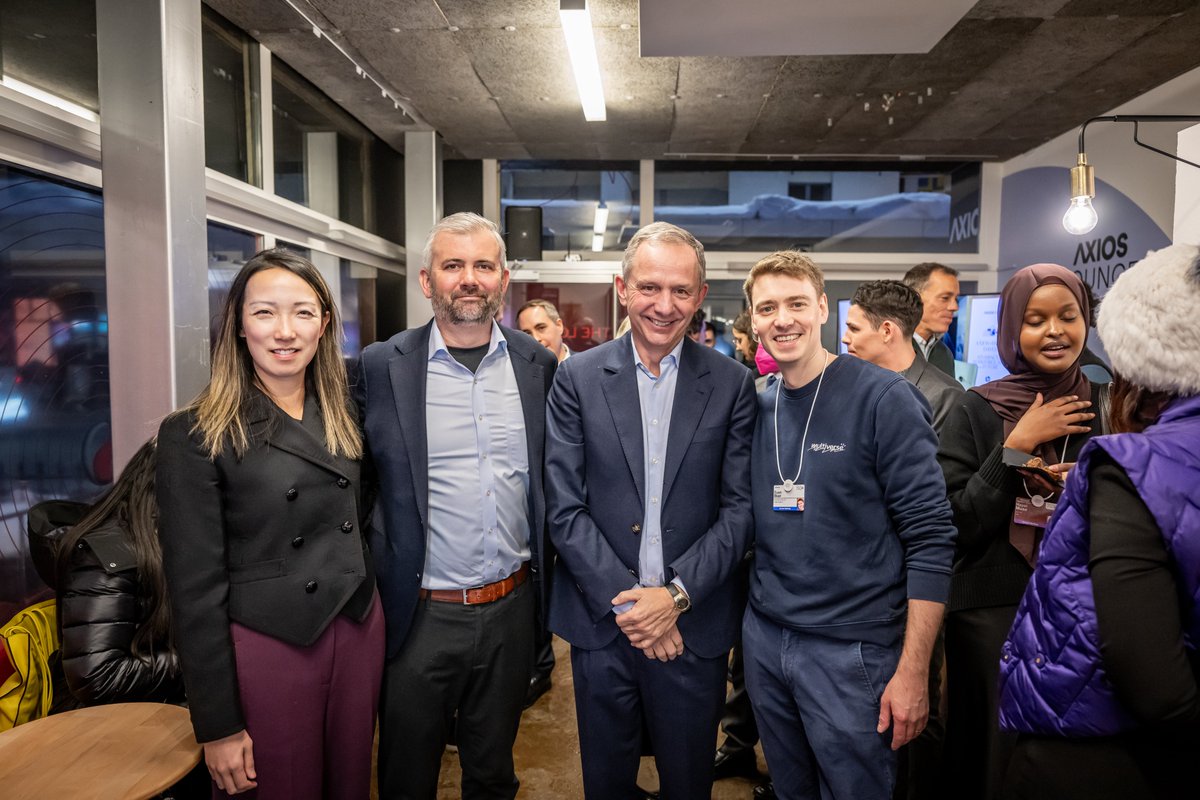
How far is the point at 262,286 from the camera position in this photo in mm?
1713

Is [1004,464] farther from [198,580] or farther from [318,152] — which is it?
[318,152]

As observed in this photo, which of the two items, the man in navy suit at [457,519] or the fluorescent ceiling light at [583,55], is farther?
the fluorescent ceiling light at [583,55]

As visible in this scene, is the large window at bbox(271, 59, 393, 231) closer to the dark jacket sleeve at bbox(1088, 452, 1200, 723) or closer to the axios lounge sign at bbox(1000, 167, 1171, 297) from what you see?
the dark jacket sleeve at bbox(1088, 452, 1200, 723)

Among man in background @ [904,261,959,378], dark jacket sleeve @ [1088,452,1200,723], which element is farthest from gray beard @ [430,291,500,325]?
man in background @ [904,261,959,378]

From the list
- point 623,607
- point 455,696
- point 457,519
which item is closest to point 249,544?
point 457,519

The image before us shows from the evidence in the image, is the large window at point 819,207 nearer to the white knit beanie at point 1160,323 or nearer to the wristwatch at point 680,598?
the wristwatch at point 680,598

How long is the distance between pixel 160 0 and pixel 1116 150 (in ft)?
21.5

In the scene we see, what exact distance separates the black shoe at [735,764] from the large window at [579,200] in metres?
5.92

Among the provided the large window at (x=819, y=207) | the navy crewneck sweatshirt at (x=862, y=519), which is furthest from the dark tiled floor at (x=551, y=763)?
the large window at (x=819, y=207)

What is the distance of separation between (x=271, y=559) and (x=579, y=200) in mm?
6800

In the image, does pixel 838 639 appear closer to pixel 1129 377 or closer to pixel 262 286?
pixel 1129 377

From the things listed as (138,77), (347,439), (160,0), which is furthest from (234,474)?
(160,0)

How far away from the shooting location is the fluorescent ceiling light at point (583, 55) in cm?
369

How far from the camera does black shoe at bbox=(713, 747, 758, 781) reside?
287cm
